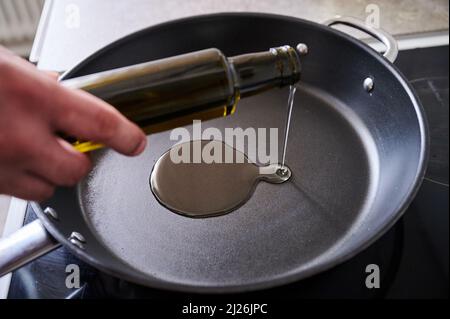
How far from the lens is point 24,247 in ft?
1.61

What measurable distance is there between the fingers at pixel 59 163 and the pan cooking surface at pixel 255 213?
0.65 ft

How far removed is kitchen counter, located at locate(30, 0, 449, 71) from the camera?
852 millimetres

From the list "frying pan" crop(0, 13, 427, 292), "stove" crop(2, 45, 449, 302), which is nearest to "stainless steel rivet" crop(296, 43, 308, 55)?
"frying pan" crop(0, 13, 427, 292)

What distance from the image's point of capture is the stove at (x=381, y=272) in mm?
520

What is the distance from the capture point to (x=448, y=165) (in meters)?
0.64

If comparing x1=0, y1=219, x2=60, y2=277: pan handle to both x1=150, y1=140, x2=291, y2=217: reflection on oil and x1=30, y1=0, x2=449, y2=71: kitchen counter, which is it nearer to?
x1=150, y1=140, x2=291, y2=217: reflection on oil

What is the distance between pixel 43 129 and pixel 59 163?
3cm

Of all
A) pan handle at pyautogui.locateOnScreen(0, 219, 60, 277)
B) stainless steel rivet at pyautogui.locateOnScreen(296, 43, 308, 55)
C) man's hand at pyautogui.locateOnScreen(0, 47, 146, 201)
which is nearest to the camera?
man's hand at pyautogui.locateOnScreen(0, 47, 146, 201)

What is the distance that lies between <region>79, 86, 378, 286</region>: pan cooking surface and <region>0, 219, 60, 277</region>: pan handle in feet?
0.36

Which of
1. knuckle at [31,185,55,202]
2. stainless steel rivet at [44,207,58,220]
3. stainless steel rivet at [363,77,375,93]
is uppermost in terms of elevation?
stainless steel rivet at [363,77,375,93]

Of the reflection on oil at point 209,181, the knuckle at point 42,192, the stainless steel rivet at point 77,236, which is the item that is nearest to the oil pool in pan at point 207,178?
the reflection on oil at point 209,181

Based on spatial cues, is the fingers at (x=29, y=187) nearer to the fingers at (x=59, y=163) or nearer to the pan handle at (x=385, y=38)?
the fingers at (x=59, y=163)

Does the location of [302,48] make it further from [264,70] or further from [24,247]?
[24,247]
